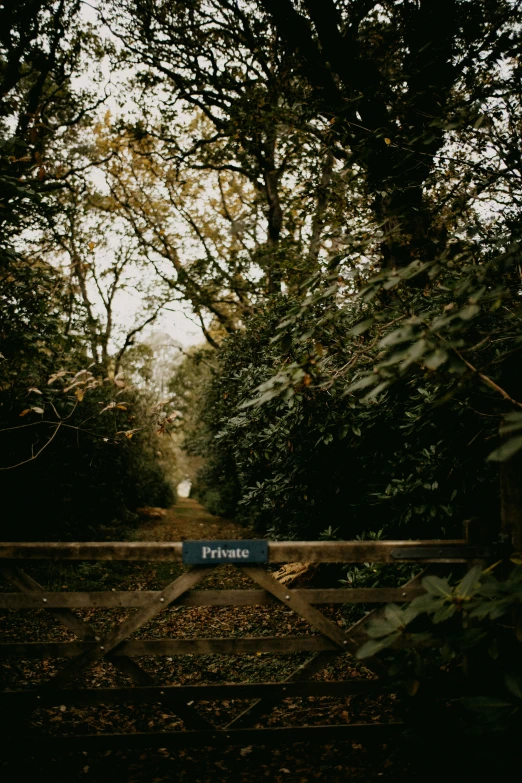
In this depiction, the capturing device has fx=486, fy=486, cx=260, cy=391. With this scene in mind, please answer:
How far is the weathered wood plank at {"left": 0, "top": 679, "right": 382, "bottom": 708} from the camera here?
2.99 metres

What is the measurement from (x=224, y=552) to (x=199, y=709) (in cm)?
228

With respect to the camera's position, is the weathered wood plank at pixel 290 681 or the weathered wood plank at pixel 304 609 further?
the weathered wood plank at pixel 290 681

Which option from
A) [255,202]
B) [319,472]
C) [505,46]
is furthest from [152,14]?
[319,472]

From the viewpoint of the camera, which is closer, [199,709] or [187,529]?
[199,709]

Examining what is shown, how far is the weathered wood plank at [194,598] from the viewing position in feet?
9.52

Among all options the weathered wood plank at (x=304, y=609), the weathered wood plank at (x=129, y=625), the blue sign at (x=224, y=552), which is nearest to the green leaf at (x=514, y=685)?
the weathered wood plank at (x=304, y=609)

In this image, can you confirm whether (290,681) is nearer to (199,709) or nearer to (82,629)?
(82,629)

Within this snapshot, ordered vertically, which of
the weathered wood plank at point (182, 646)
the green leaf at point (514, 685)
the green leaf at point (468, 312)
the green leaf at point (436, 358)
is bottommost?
the weathered wood plank at point (182, 646)

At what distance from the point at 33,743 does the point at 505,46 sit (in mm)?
6185

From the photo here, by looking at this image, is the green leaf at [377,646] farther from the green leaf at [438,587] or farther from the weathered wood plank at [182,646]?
the weathered wood plank at [182,646]

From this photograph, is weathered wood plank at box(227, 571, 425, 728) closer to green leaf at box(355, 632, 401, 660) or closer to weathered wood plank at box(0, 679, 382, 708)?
weathered wood plank at box(0, 679, 382, 708)

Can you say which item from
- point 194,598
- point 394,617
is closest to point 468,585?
point 394,617

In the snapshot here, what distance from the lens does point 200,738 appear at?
3094 millimetres

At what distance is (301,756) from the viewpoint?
3359 millimetres
